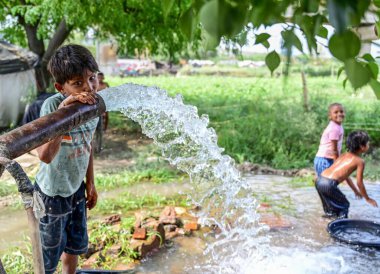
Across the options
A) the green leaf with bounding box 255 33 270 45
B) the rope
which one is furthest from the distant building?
the green leaf with bounding box 255 33 270 45

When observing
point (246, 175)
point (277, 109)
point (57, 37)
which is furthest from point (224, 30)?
point (57, 37)

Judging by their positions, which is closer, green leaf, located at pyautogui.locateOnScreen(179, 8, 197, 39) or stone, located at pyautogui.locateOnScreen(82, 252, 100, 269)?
green leaf, located at pyautogui.locateOnScreen(179, 8, 197, 39)

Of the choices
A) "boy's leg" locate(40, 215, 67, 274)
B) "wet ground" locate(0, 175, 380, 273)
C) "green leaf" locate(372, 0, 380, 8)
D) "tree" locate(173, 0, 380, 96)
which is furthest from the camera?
"wet ground" locate(0, 175, 380, 273)

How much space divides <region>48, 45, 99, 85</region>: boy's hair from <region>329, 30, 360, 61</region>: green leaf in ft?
5.11

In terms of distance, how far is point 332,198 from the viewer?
4355 mm

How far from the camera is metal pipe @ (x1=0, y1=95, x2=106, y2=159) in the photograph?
1.39 metres

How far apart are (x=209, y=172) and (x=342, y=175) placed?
4.43 ft

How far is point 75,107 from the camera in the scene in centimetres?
177

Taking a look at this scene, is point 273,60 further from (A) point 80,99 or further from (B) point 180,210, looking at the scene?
(B) point 180,210

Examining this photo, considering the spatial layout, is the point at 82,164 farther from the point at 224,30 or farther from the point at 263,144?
the point at 263,144

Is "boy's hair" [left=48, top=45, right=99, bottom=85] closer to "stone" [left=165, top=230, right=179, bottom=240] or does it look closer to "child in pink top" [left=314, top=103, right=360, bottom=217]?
"stone" [left=165, top=230, right=179, bottom=240]

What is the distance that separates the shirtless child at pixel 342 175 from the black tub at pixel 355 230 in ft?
0.88

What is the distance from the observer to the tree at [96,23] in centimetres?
646

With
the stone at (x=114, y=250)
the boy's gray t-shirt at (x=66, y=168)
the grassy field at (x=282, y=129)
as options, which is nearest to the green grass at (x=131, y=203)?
the stone at (x=114, y=250)
